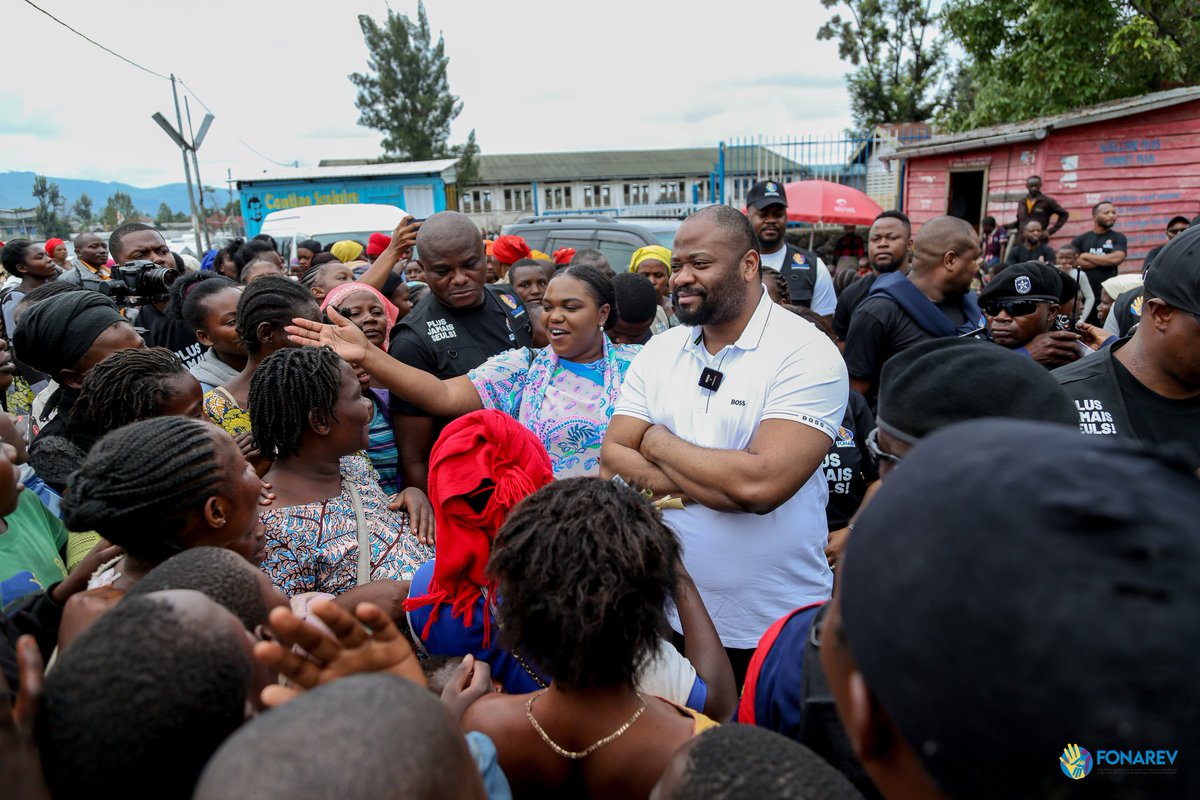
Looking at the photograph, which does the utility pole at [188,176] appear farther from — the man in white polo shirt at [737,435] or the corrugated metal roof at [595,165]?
the corrugated metal roof at [595,165]

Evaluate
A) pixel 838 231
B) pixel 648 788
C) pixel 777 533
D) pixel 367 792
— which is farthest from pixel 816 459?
pixel 838 231

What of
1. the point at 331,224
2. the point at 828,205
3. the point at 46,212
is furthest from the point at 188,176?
the point at 46,212

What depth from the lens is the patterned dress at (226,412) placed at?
299 centimetres

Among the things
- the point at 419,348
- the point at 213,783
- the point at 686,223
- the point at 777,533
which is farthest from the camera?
the point at 419,348

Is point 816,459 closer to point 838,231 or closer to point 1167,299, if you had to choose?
point 1167,299

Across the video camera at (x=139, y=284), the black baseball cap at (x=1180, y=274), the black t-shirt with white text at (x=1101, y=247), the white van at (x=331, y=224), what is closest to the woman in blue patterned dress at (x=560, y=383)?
the black baseball cap at (x=1180, y=274)

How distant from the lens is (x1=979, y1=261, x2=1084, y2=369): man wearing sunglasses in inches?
143

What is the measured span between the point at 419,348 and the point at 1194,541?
3.35m

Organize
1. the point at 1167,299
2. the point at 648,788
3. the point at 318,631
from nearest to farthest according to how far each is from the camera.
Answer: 1. the point at 318,631
2. the point at 648,788
3. the point at 1167,299

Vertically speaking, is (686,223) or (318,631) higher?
(686,223)

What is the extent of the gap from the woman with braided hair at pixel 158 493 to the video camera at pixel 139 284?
143 inches

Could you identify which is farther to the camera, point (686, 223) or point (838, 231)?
point (838, 231)

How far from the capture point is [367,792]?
841mm

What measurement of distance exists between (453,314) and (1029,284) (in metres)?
2.99
